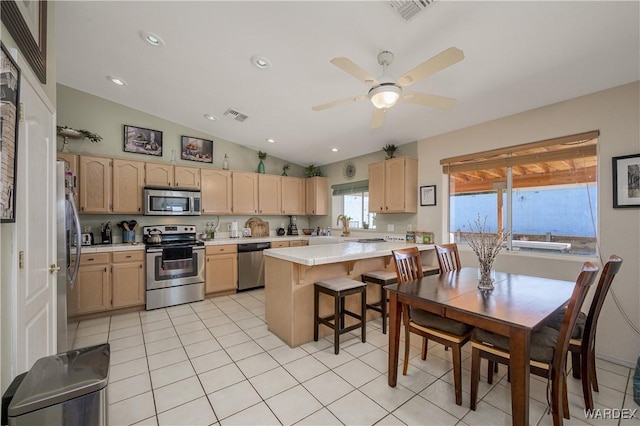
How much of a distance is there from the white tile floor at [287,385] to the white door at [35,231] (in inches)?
24.9

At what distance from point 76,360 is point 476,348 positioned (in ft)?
7.21

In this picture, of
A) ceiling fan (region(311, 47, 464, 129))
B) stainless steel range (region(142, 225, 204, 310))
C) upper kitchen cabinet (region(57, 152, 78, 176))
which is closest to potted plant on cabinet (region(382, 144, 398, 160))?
ceiling fan (region(311, 47, 464, 129))

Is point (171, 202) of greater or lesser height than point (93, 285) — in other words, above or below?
above

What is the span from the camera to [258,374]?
7.55 ft

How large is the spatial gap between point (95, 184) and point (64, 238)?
1963 millimetres

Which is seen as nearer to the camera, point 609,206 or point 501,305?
point 501,305

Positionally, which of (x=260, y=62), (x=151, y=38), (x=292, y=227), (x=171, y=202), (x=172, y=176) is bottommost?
(x=292, y=227)

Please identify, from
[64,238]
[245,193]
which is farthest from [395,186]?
[64,238]

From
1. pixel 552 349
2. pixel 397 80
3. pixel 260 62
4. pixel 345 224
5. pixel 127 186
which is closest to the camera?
pixel 552 349

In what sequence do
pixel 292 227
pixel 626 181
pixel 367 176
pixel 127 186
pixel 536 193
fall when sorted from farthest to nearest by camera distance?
pixel 292 227 < pixel 367 176 < pixel 127 186 < pixel 536 193 < pixel 626 181

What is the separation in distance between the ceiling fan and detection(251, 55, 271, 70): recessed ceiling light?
103 centimetres

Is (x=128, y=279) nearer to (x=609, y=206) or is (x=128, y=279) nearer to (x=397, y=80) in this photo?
(x=397, y=80)

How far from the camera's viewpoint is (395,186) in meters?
4.33

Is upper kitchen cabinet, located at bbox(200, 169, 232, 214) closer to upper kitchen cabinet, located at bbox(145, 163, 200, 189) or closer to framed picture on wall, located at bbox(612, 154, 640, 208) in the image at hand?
upper kitchen cabinet, located at bbox(145, 163, 200, 189)
